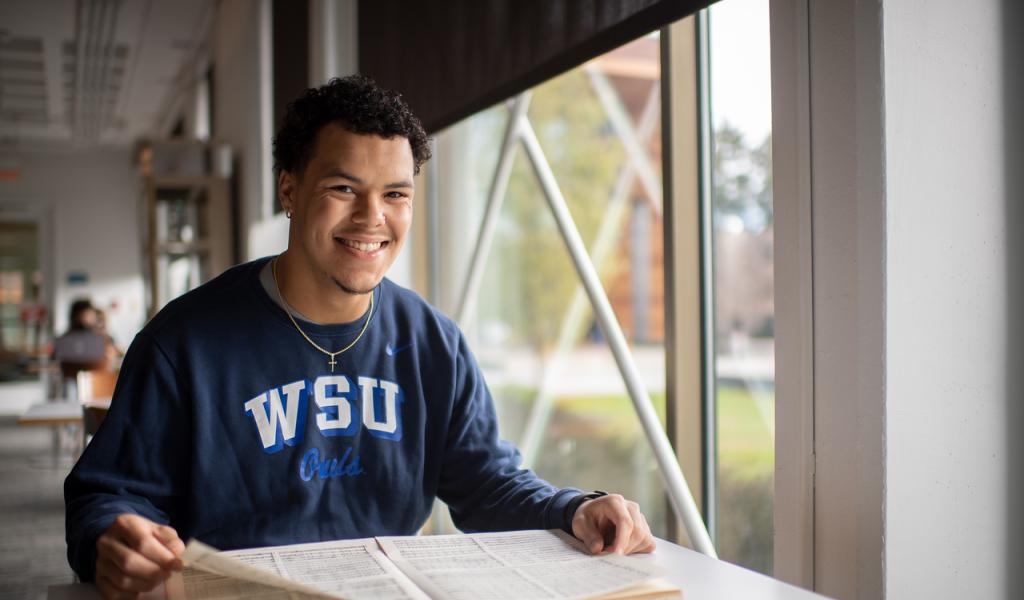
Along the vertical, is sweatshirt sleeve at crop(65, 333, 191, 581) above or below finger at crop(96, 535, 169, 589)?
above

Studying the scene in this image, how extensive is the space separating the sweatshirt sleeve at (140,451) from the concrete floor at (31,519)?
86.1 inches

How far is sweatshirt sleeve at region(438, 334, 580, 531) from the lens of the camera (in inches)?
56.6

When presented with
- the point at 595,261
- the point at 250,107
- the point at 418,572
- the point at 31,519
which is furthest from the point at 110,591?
the point at 595,261

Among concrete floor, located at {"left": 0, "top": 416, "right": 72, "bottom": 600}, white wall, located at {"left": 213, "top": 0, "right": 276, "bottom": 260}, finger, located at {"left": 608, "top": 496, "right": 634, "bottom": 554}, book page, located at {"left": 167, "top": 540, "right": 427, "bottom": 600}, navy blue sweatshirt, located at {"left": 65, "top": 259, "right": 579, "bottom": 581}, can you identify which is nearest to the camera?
book page, located at {"left": 167, "top": 540, "right": 427, "bottom": 600}

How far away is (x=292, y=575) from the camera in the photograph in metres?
0.96

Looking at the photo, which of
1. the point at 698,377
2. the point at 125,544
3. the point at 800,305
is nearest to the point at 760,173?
the point at 698,377

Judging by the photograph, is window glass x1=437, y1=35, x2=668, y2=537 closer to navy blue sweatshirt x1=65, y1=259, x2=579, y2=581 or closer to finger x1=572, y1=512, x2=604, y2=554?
navy blue sweatshirt x1=65, y1=259, x2=579, y2=581

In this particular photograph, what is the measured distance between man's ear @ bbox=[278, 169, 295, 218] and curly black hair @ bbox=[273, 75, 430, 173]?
0.01 meters

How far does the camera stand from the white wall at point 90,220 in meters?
11.7

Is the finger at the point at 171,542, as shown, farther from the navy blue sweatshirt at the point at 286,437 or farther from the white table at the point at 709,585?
the navy blue sweatshirt at the point at 286,437

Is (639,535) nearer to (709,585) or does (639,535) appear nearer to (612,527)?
(612,527)

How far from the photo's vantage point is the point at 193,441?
1.34 metres

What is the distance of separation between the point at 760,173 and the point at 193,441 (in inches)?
193

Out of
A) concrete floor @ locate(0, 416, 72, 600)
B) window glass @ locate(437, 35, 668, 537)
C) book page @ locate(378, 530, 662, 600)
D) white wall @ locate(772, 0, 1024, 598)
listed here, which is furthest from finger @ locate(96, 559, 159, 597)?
window glass @ locate(437, 35, 668, 537)
